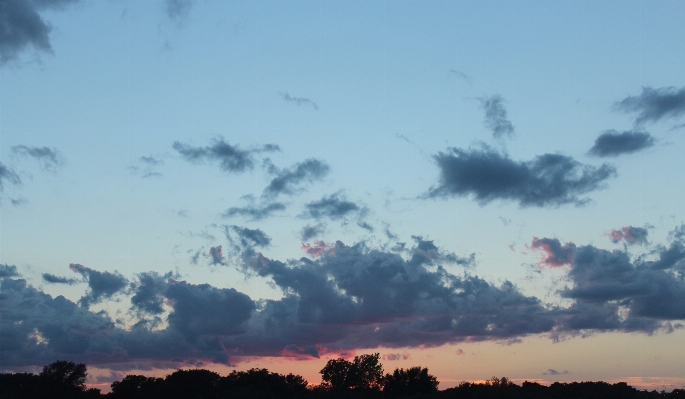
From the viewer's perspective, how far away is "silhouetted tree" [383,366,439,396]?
18725 cm

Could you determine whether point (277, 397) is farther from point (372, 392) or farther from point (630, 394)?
point (630, 394)

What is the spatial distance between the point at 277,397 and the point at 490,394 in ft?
203

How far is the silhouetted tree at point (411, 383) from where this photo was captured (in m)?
187

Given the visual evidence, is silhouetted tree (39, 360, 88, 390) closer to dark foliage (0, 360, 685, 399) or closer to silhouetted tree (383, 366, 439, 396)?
dark foliage (0, 360, 685, 399)

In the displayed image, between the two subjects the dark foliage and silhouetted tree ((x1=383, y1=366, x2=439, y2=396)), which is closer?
the dark foliage

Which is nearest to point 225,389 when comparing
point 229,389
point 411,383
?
point 229,389

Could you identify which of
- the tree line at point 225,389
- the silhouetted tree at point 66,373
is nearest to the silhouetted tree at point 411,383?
the tree line at point 225,389

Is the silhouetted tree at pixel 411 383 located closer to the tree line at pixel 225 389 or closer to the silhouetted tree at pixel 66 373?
the tree line at pixel 225 389

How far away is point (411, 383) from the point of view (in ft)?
627

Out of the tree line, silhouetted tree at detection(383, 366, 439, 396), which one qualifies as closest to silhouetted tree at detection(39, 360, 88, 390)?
the tree line

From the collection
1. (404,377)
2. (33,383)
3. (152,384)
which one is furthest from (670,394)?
(33,383)

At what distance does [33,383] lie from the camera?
177 meters

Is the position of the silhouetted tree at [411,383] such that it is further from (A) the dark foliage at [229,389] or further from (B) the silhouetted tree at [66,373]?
(B) the silhouetted tree at [66,373]

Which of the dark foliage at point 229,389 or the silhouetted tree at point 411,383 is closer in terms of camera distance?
the dark foliage at point 229,389
